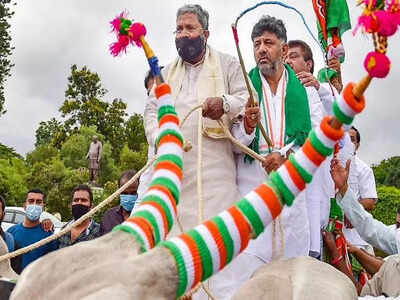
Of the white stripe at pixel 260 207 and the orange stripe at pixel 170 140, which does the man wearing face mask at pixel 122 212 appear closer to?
the orange stripe at pixel 170 140

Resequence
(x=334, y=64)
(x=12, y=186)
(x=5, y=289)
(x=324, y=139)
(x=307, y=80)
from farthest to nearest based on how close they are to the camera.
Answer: (x=12, y=186) < (x=334, y=64) < (x=307, y=80) < (x=5, y=289) < (x=324, y=139)

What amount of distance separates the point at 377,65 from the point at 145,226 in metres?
0.85

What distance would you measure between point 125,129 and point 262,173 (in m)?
45.4

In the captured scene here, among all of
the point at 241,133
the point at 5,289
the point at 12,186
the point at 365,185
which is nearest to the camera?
the point at 5,289

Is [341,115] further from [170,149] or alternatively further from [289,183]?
[170,149]

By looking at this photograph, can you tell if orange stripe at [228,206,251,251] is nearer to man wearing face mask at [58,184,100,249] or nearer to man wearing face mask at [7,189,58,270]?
man wearing face mask at [58,184,100,249]

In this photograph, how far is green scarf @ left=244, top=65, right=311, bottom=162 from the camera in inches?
189

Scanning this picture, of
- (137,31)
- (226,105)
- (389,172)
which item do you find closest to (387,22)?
(137,31)

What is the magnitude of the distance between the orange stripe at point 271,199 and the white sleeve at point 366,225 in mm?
3072

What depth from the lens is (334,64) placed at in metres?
5.93

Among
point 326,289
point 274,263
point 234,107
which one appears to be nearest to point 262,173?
point 234,107

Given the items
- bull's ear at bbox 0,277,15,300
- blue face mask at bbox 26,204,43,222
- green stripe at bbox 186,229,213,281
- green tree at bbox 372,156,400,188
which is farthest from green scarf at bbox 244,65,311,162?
green tree at bbox 372,156,400,188

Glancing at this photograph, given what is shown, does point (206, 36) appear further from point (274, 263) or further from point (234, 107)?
point (274, 263)

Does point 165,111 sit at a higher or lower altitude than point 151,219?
higher
